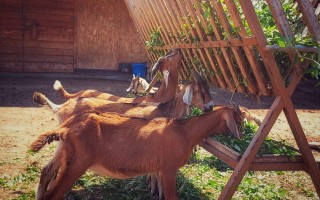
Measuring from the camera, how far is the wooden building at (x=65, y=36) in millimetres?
12742

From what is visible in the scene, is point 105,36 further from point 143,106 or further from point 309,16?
point 309,16

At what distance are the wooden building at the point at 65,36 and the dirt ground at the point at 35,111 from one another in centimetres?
103

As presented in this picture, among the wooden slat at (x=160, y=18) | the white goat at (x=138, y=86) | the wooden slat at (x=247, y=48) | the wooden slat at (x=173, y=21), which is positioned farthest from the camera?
the white goat at (x=138, y=86)

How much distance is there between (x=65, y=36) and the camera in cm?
1347

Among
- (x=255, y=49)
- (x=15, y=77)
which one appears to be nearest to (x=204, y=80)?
(x=255, y=49)

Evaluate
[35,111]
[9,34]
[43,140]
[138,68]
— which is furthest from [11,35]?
[43,140]

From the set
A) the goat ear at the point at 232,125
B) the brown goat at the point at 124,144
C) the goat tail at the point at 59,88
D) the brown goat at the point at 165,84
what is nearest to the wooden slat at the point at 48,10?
the brown goat at the point at 165,84

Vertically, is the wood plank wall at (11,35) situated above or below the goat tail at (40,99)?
above

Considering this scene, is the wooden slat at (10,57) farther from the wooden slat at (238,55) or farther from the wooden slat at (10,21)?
the wooden slat at (238,55)

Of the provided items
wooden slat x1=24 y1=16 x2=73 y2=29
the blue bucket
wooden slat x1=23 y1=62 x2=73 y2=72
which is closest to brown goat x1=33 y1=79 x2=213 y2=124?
the blue bucket

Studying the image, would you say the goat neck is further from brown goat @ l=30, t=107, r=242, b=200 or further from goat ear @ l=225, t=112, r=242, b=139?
goat ear @ l=225, t=112, r=242, b=139

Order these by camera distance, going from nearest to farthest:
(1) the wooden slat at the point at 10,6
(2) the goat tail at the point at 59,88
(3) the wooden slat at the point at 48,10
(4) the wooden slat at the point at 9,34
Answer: (2) the goat tail at the point at 59,88 < (1) the wooden slat at the point at 10,6 < (4) the wooden slat at the point at 9,34 < (3) the wooden slat at the point at 48,10

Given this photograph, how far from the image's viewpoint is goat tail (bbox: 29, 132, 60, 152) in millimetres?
3355

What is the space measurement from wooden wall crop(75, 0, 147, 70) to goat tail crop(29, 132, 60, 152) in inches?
430
